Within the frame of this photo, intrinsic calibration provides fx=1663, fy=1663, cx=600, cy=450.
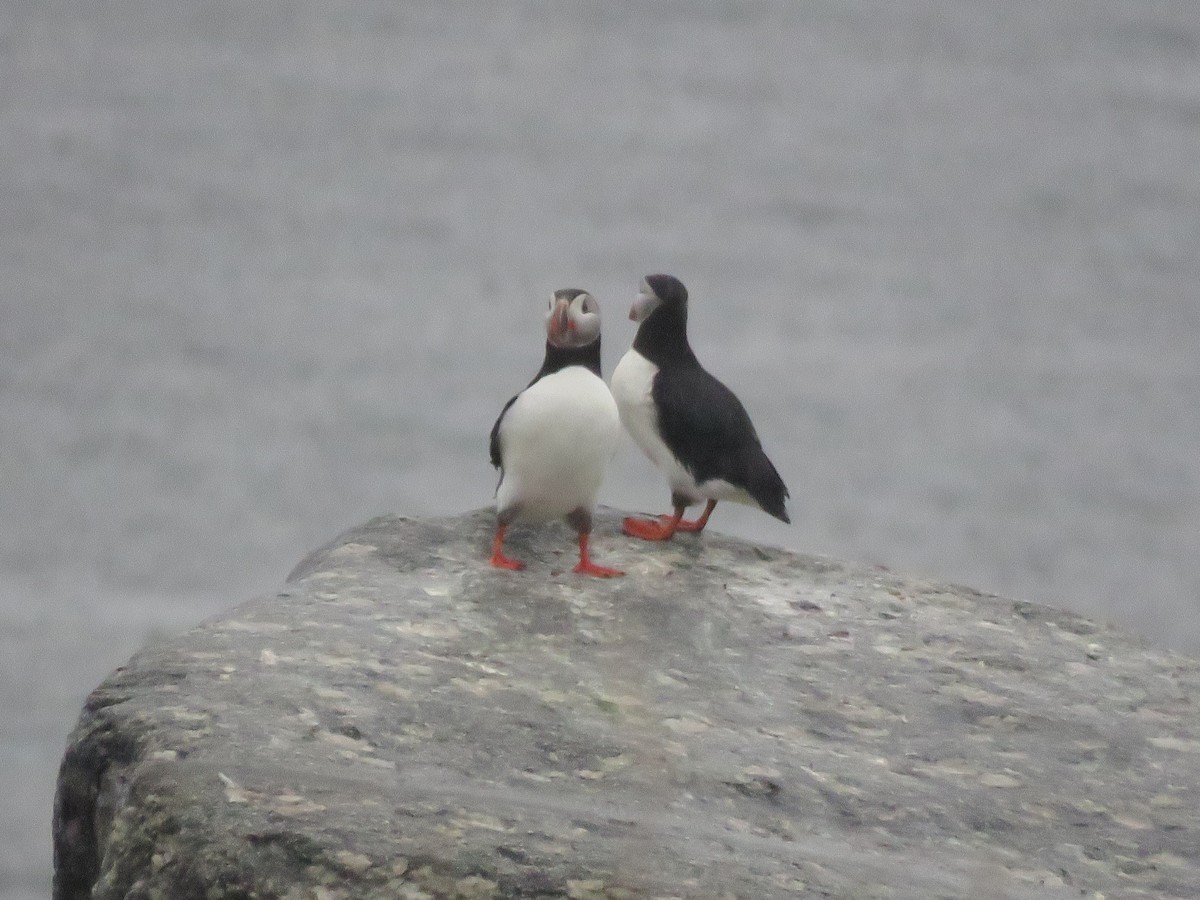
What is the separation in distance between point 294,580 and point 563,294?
0.84 meters

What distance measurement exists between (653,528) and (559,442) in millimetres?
466

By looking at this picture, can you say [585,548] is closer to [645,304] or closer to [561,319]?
[561,319]

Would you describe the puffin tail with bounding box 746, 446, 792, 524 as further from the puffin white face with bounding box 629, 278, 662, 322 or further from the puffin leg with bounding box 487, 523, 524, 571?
the puffin leg with bounding box 487, 523, 524, 571

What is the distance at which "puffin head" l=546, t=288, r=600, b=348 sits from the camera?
11.2 ft

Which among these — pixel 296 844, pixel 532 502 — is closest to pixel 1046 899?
pixel 296 844

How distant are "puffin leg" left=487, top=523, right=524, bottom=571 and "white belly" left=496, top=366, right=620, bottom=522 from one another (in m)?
0.05

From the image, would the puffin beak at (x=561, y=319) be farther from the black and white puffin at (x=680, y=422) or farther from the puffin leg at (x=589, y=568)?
the puffin leg at (x=589, y=568)

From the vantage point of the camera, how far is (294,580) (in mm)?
3541

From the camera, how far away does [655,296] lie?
3.70 m

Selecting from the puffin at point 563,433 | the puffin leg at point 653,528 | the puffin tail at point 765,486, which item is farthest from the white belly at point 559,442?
the puffin tail at point 765,486

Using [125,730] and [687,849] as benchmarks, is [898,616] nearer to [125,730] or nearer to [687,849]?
[687,849]

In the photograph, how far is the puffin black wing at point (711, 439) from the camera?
3.67m

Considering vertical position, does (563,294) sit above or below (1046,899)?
above

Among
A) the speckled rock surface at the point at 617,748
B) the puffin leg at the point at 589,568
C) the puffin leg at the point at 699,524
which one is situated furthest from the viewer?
the puffin leg at the point at 699,524
